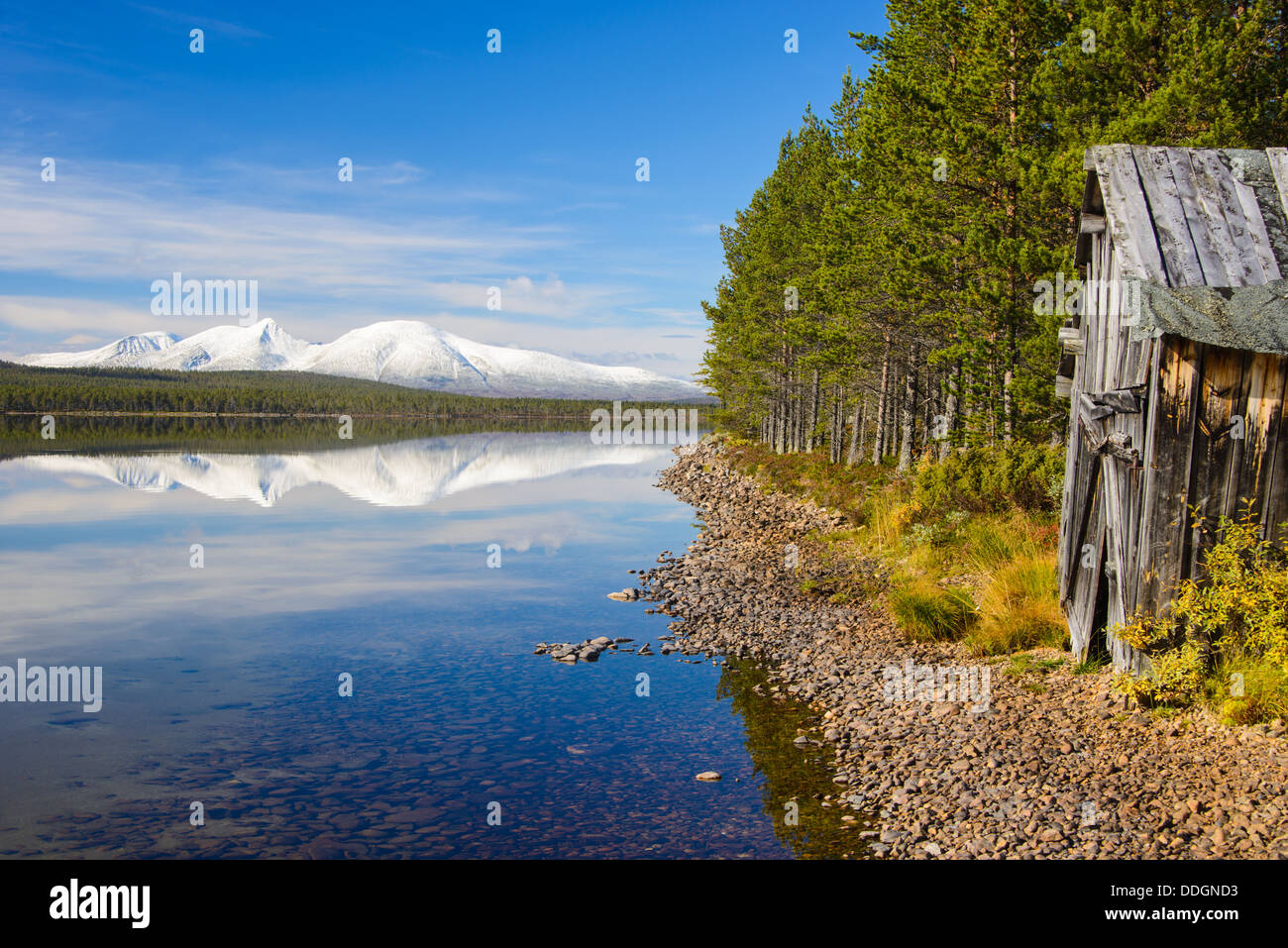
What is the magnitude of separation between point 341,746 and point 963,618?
948cm

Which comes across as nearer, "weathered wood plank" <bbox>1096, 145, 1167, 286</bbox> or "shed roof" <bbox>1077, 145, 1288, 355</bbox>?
"shed roof" <bbox>1077, 145, 1288, 355</bbox>

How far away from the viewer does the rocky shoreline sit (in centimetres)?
753

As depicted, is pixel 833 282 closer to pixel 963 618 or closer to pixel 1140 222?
pixel 963 618

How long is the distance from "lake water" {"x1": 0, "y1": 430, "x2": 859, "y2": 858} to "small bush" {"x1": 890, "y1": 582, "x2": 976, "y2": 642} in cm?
267

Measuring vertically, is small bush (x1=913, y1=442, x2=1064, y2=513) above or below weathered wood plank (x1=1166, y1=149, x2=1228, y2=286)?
below

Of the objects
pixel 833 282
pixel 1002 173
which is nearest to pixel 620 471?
pixel 833 282

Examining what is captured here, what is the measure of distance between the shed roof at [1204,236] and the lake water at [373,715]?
236 inches

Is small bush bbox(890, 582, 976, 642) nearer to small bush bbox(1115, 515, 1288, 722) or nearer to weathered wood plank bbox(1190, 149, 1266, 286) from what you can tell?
small bush bbox(1115, 515, 1288, 722)

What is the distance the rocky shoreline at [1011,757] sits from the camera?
24.7ft

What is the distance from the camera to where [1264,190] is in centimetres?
1000

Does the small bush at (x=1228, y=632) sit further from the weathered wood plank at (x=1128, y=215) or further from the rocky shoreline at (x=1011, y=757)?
the weathered wood plank at (x=1128, y=215)

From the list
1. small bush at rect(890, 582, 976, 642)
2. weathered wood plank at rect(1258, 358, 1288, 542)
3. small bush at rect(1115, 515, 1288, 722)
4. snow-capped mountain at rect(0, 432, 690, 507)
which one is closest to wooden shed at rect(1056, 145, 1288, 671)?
weathered wood plank at rect(1258, 358, 1288, 542)

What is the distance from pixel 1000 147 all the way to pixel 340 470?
5106 centimetres

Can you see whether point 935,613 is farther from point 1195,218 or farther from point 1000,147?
point 1000,147
